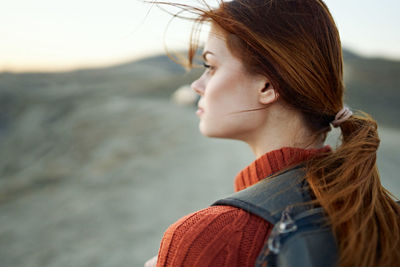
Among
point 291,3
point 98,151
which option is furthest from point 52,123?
point 291,3

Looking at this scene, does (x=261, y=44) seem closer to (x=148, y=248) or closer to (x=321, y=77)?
(x=321, y=77)

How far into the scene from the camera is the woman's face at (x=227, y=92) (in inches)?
57.8

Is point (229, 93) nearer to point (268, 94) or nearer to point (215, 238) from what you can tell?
point (268, 94)

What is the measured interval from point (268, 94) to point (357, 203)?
1.83ft

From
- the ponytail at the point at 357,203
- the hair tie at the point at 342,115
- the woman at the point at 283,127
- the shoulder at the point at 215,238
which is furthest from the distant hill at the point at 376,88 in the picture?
the shoulder at the point at 215,238

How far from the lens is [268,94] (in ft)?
4.69

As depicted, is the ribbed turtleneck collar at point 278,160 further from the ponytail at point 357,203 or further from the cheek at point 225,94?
the cheek at point 225,94

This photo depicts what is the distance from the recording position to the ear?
4.66 feet

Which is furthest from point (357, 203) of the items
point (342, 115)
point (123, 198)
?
point (123, 198)

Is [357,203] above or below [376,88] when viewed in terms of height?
above

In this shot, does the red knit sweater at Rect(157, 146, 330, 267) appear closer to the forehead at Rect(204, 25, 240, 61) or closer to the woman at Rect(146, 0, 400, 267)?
the woman at Rect(146, 0, 400, 267)

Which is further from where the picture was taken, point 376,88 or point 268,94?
point 376,88

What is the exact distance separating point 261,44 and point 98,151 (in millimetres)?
10198

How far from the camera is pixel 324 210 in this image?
109cm
